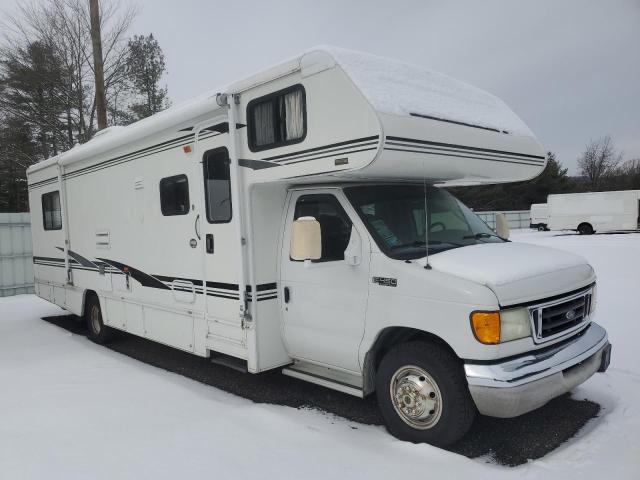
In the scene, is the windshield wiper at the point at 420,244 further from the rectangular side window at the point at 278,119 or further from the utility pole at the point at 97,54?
the utility pole at the point at 97,54

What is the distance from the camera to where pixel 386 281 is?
4.04m

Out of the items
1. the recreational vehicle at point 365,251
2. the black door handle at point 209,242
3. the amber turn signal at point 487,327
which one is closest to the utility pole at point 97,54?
the recreational vehicle at point 365,251

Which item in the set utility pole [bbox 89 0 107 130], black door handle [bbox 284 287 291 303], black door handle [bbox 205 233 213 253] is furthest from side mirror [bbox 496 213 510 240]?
utility pole [bbox 89 0 107 130]

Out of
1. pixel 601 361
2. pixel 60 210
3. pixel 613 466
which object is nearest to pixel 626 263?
pixel 601 361

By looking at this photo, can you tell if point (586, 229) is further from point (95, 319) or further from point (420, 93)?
point (420, 93)

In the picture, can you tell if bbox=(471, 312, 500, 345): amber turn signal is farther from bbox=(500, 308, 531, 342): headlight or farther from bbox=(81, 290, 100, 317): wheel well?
bbox=(81, 290, 100, 317): wheel well

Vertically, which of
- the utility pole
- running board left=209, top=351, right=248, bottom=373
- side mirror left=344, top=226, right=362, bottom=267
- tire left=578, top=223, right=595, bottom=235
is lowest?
running board left=209, top=351, right=248, bottom=373

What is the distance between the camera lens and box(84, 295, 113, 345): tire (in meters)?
7.70

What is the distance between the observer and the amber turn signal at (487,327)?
3449mm

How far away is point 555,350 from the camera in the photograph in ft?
12.6

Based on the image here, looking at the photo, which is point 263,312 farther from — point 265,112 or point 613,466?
point 613,466

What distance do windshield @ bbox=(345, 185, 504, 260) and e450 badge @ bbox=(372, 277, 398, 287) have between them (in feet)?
0.62

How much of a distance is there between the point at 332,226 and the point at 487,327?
162 cm

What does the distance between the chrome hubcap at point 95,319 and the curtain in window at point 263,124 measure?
472 centimetres
